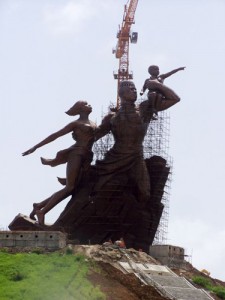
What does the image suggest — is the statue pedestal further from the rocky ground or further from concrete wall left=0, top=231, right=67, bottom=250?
the rocky ground

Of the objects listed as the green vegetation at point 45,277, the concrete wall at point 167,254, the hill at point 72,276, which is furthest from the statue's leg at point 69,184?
the green vegetation at point 45,277

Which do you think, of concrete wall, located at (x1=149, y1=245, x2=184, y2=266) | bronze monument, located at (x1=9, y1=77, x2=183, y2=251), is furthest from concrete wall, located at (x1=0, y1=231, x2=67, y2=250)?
concrete wall, located at (x1=149, y1=245, x2=184, y2=266)

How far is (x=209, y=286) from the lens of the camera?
46156 millimetres

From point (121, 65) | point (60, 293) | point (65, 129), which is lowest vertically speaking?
point (60, 293)

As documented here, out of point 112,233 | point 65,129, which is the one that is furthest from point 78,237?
point 65,129

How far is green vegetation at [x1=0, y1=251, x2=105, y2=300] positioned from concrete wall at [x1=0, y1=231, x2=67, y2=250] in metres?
1.07

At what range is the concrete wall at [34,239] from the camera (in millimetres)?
46406

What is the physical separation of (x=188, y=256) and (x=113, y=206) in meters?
4.42

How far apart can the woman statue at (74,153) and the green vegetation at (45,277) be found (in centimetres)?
585

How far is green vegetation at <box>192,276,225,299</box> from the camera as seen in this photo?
4494cm

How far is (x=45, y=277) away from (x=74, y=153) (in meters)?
11.1

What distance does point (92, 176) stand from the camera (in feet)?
169

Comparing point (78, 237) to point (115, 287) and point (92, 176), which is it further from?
point (115, 287)

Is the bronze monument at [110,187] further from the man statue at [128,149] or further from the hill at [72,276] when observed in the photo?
the hill at [72,276]
